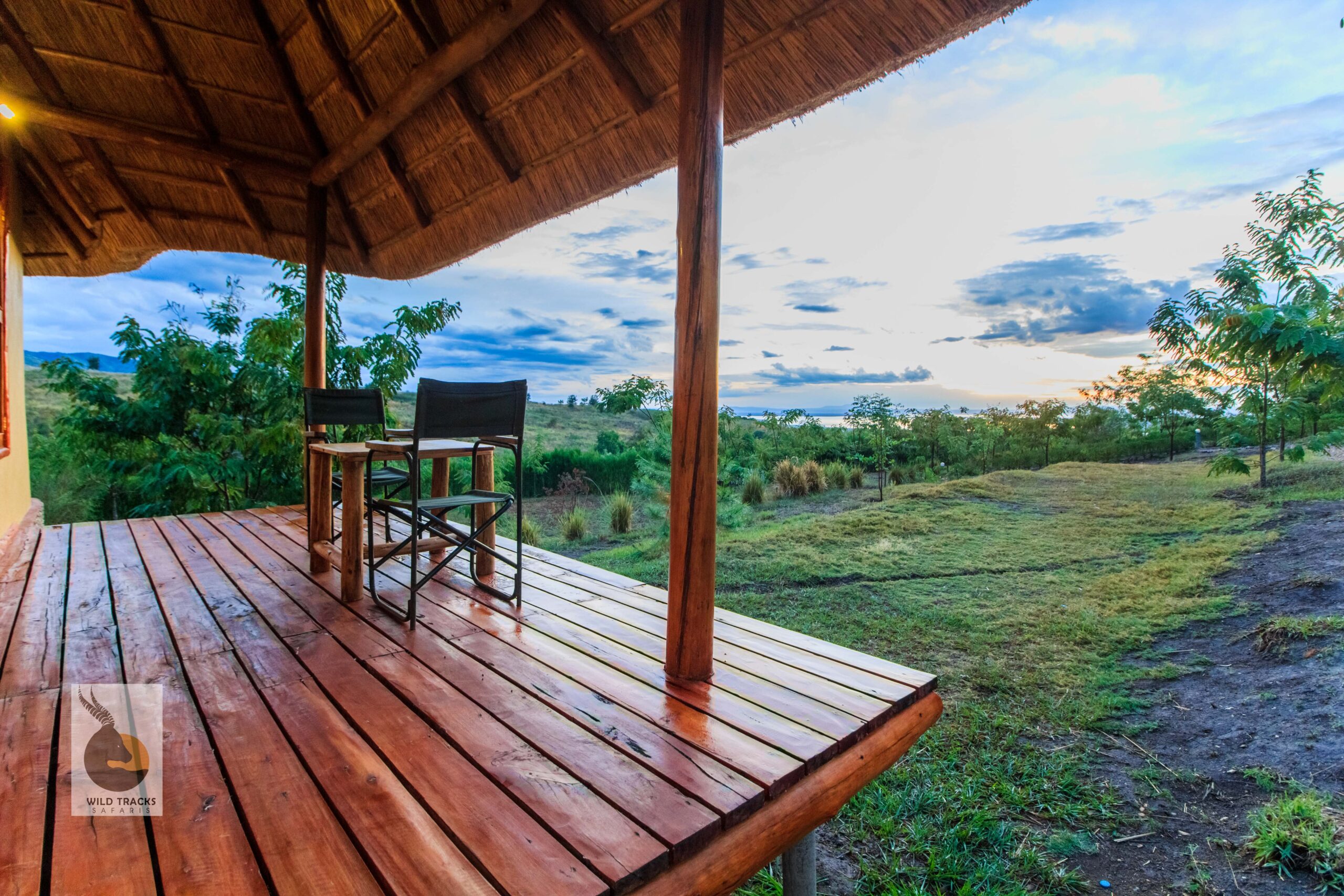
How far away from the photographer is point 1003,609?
5.41 meters

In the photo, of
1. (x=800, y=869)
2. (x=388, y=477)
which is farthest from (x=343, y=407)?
(x=800, y=869)

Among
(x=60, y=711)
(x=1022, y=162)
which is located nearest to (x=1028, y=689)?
(x=60, y=711)

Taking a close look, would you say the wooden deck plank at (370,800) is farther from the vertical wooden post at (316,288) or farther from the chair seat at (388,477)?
the vertical wooden post at (316,288)

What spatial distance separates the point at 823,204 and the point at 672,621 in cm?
716

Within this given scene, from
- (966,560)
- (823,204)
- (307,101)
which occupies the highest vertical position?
(823,204)

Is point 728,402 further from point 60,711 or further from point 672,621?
point 60,711

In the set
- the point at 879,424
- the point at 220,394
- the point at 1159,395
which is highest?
the point at 1159,395

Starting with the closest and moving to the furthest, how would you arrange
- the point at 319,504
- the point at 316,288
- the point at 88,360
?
the point at 319,504
the point at 316,288
the point at 88,360

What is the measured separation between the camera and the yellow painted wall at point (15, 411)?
3660mm

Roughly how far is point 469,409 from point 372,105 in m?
2.48

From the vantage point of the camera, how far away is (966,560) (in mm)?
6391

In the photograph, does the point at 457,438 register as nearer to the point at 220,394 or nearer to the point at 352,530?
the point at 352,530

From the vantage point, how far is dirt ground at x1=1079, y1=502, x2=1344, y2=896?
2504mm

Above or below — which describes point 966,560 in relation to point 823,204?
below
